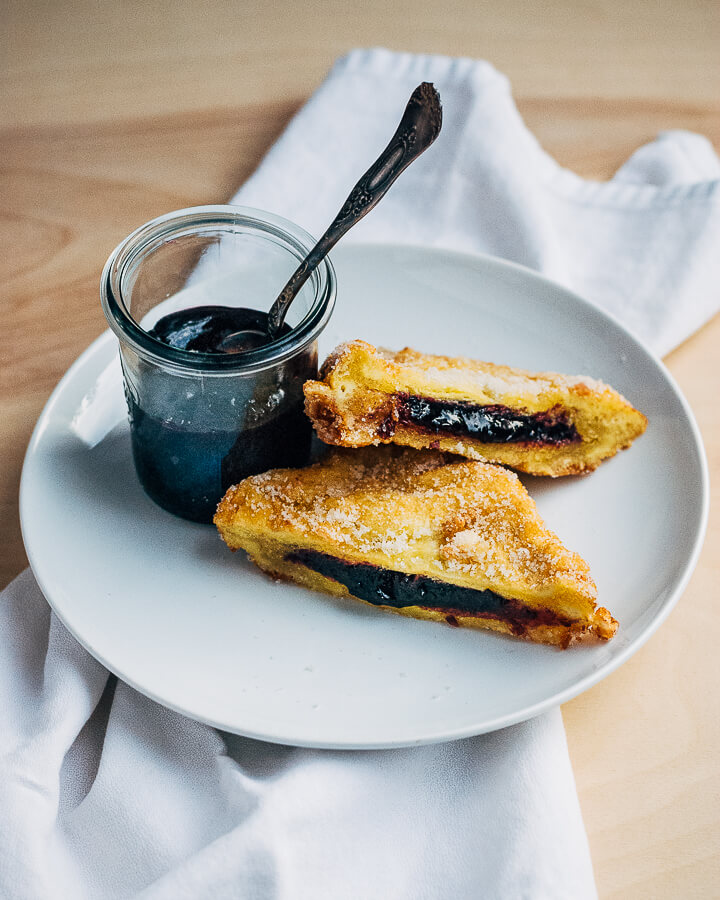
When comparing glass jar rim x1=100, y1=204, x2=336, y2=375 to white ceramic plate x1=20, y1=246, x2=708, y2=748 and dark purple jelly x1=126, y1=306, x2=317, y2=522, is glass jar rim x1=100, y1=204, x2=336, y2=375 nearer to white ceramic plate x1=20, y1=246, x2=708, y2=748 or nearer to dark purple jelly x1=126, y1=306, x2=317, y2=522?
dark purple jelly x1=126, y1=306, x2=317, y2=522

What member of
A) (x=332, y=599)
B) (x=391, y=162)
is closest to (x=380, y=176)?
(x=391, y=162)

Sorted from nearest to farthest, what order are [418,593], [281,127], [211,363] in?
[211,363], [418,593], [281,127]

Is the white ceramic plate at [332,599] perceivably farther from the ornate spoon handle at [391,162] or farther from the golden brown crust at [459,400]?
the ornate spoon handle at [391,162]

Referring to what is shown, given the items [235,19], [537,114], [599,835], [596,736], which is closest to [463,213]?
[537,114]

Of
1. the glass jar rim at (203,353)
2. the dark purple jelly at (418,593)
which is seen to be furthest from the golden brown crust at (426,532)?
the glass jar rim at (203,353)

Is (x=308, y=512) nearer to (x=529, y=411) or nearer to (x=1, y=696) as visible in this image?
(x=529, y=411)

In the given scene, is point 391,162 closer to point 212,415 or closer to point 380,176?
point 380,176

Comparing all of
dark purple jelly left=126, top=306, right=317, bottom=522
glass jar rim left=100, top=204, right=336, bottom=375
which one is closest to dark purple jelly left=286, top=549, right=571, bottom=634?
dark purple jelly left=126, top=306, right=317, bottom=522
